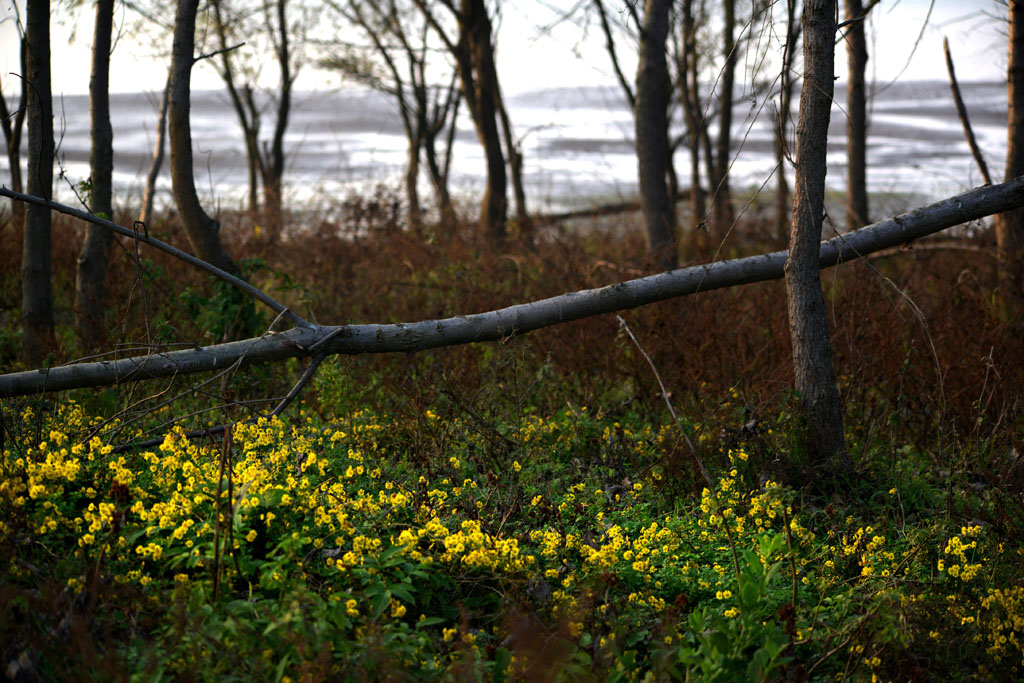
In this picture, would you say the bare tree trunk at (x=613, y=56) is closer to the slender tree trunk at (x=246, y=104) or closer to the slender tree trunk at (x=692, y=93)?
the slender tree trunk at (x=692, y=93)

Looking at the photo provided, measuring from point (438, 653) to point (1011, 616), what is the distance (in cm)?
218

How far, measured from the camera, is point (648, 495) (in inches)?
166

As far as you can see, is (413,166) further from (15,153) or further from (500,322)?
(500,322)

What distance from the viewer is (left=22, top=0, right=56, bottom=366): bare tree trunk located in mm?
5438

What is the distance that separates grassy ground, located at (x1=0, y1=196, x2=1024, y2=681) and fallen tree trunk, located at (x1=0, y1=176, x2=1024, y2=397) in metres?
0.24

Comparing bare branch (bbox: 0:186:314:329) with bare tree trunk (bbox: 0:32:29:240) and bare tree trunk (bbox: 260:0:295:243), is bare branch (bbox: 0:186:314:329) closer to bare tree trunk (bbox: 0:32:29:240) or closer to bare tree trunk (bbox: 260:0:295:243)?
bare tree trunk (bbox: 0:32:29:240)

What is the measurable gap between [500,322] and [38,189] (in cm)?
331

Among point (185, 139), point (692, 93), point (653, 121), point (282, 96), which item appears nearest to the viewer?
point (185, 139)

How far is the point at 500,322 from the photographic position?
4.87m

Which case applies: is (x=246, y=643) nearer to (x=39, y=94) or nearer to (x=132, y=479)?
(x=132, y=479)

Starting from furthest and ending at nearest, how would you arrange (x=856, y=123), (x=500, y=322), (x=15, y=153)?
(x=856, y=123), (x=15, y=153), (x=500, y=322)

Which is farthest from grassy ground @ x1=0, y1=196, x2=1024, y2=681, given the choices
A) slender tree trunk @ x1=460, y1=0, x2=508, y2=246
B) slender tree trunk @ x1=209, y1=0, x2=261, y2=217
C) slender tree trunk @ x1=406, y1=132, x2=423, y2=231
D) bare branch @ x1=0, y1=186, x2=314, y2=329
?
slender tree trunk @ x1=209, y1=0, x2=261, y2=217

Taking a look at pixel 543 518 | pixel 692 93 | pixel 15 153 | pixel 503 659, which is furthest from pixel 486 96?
pixel 503 659

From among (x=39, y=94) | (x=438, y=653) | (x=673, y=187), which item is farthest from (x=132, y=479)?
(x=673, y=187)
